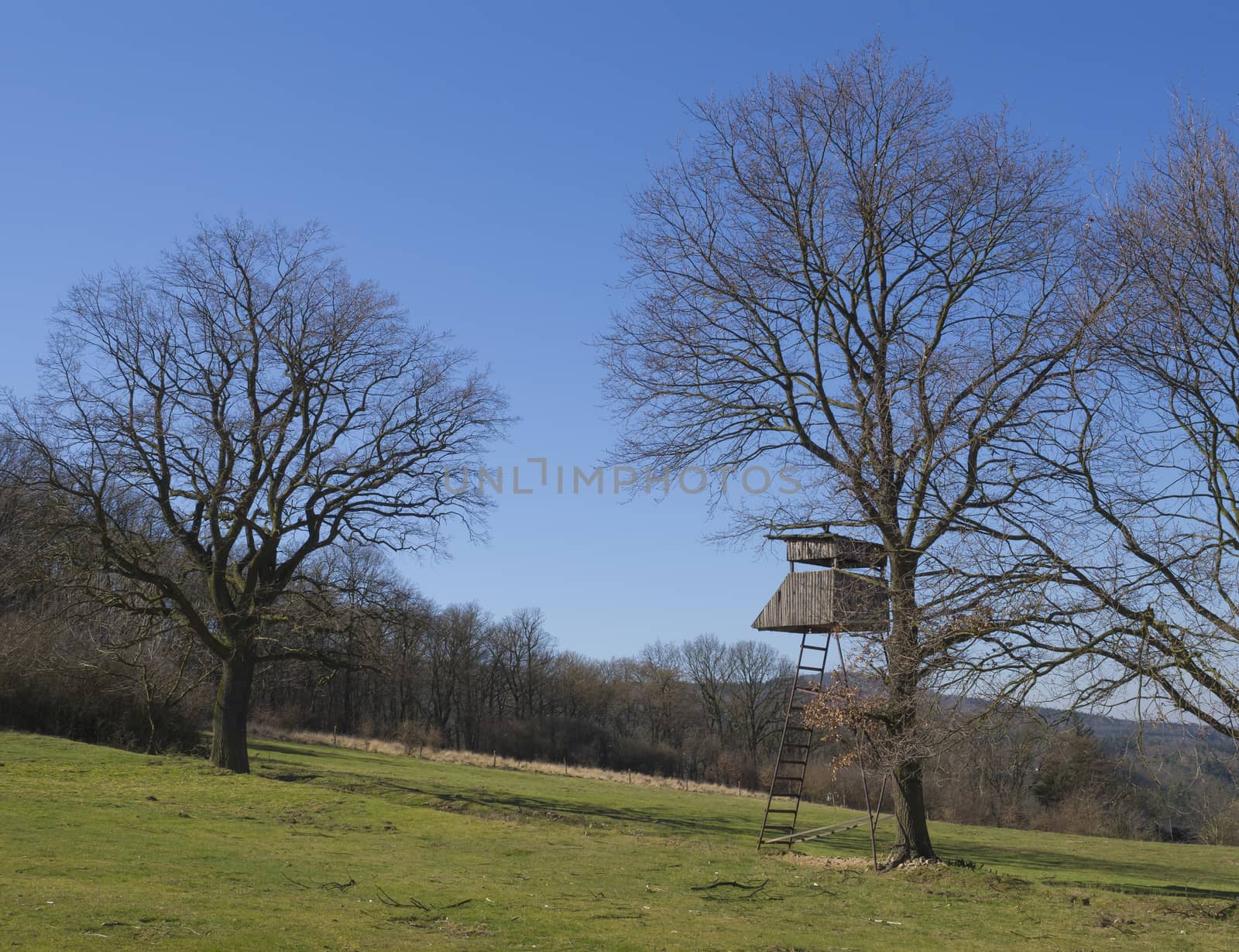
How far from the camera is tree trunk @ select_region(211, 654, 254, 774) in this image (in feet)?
76.3

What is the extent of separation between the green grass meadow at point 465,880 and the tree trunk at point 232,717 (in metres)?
0.74

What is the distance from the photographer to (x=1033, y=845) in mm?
25734

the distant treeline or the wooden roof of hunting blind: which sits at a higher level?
the wooden roof of hunting blind

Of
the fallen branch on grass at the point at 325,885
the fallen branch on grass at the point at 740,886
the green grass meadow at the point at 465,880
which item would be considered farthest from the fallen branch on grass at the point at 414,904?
the fallen branch on grass at the point at 740,886

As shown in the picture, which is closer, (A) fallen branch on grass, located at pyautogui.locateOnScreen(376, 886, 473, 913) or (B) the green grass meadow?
(B) the green grass meadow

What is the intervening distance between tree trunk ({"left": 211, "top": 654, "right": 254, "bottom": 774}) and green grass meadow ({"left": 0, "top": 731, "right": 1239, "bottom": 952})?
29.3 inches

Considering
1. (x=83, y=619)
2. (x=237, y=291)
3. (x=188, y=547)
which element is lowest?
(x=83, y=619)

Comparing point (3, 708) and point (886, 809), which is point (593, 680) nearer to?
point (886, 809)

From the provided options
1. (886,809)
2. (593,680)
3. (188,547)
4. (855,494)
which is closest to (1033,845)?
(886,809)

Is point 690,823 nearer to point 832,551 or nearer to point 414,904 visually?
point 832,551

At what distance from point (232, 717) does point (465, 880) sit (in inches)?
523

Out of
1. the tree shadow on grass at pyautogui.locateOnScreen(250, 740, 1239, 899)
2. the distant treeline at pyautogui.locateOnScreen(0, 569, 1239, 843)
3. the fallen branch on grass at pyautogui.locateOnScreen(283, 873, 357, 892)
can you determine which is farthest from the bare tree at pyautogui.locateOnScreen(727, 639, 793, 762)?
the fallen branch on grass at pyautogui.locateOnScreen(283, 873, 357, 892)

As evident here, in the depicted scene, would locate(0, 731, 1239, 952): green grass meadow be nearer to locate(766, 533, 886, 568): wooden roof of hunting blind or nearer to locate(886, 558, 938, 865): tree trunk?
locate(886, 558, 938, 865): tree trunk

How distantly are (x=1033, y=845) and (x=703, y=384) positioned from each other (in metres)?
16.8
